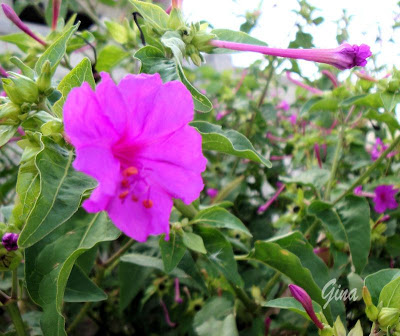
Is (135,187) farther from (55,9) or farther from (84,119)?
(55,9)

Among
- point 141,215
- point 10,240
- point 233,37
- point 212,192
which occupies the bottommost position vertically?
point 212,192

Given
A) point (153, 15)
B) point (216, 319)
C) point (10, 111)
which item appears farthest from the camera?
point (216, 319)

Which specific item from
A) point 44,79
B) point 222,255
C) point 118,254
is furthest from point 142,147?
point 118,254


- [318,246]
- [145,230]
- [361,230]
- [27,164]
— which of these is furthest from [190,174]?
[318,246]

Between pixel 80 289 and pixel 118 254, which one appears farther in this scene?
pixel 118 254

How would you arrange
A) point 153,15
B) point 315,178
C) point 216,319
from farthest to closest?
point 315,178 → point 216,319 → point 153,15

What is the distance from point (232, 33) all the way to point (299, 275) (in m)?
0.38

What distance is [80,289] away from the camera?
61 centimetres

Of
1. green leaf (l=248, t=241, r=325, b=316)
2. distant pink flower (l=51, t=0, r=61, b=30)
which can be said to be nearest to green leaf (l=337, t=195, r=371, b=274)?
green leaf (l=248, t=241, r=325, b=316)

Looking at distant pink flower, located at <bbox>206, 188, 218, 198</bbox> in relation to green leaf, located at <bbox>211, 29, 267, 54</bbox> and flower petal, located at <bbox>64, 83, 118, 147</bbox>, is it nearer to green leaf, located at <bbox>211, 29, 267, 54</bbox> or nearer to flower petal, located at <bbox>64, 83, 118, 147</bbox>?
green leaf, located at <bbox>211, 29, 267, 54</bbox>

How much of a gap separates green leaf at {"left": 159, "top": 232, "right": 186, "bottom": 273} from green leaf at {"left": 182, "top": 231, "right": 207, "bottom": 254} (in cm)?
2

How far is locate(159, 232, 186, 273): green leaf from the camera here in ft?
2.12

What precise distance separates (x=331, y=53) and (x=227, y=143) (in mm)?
179

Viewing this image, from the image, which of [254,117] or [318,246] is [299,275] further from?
[254,117]
